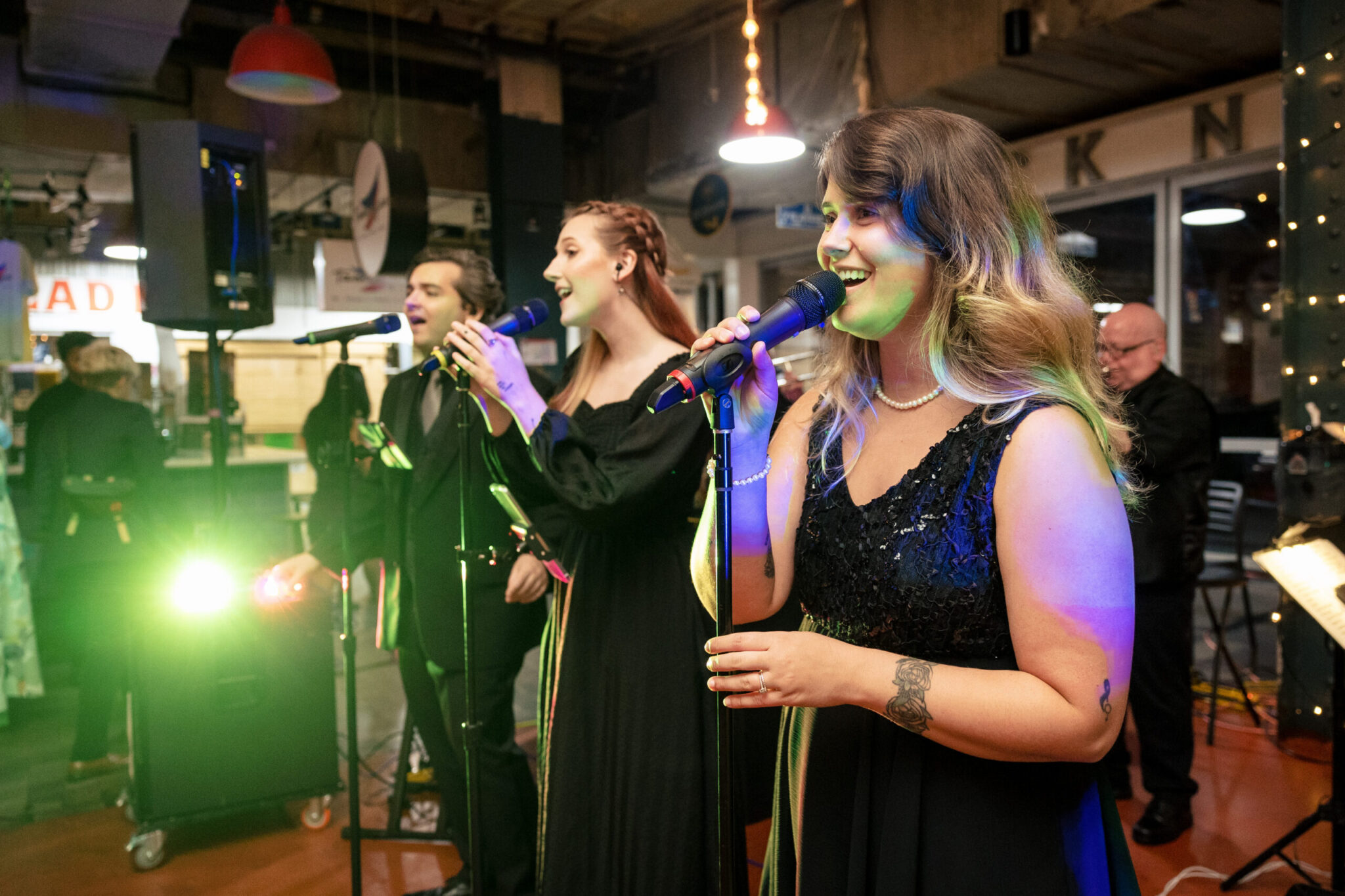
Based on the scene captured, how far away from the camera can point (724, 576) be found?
1026mm

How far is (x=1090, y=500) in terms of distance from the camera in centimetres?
99

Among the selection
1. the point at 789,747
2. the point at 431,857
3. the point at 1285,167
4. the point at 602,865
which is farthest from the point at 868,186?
the point at 1285,167

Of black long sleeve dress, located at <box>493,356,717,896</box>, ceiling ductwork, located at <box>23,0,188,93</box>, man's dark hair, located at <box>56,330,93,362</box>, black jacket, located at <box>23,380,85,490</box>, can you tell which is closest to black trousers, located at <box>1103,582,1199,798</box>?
black long sleeve dress, located at <box>493,356,717,896</box>

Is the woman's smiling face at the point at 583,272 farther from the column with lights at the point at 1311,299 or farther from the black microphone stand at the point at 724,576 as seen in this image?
the column with lights at the point at 1311,299

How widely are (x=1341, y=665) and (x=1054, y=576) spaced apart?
81.4 inches

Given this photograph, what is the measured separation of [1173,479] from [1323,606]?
3.84 ft

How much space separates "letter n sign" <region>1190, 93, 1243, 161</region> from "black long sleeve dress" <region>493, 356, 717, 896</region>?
4.68m

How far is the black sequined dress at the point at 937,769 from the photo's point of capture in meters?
1.06

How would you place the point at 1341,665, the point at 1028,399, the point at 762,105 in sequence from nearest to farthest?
the point at 1028,399 → the point at 1341,665 → the point at 762,105

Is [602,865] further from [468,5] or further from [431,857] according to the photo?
[468,5]

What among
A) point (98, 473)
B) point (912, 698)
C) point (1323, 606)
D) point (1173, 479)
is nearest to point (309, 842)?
point (98, 473)

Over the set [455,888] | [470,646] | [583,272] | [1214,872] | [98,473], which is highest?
[583,272]

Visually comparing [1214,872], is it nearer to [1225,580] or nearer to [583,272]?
[1225,580]

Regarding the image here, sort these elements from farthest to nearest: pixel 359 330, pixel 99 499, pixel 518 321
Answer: pixel 99 499, pixel 359 330, pixel 518 321
